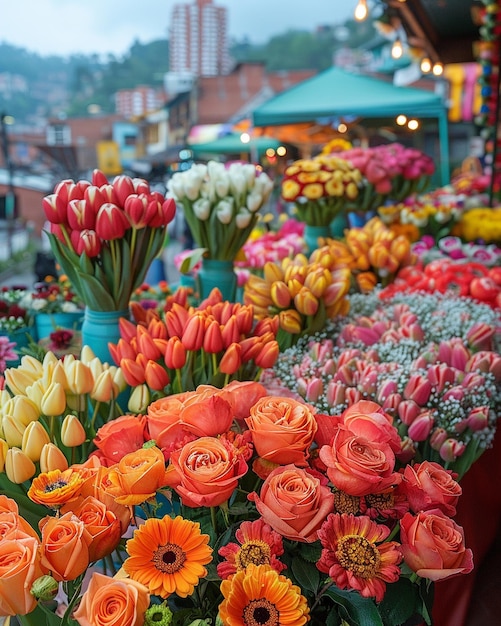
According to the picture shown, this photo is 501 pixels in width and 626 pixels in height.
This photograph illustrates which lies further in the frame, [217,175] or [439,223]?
[439,223]

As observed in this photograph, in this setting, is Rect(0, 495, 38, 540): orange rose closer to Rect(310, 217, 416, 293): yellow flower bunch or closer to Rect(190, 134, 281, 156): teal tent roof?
Rect(310, 217, 416, 293): yellow flower bunch

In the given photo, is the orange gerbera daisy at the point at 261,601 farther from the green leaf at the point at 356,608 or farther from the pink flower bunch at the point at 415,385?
the pink flower bunch at the point at 415,385

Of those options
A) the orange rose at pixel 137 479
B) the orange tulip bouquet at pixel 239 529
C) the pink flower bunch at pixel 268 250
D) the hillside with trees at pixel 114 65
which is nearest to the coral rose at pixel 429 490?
the orange tulip bouquet at pixel 239 529

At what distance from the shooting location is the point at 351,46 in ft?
123

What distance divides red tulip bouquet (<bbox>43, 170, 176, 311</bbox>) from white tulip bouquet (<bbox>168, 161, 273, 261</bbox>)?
444 mm

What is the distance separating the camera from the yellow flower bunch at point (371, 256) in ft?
7.94

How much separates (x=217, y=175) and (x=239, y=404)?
116 cm

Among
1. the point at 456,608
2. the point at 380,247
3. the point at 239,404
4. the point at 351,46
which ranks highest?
the point at 351,46

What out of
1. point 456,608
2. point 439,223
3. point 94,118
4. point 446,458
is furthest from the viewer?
point 94,118

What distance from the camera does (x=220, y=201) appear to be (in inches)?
76.7

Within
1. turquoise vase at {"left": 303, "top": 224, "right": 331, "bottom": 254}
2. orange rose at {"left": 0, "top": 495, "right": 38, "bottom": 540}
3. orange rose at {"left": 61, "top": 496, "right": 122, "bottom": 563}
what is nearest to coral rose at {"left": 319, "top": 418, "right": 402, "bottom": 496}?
orange rose at {"left": 61, "top": 496, "right": 122, "bottom": 563}

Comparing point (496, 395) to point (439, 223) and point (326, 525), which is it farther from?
point (439, 223)

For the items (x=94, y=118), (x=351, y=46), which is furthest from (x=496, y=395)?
(x=351, y=46)

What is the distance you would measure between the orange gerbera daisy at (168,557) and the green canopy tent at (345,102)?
734cm
